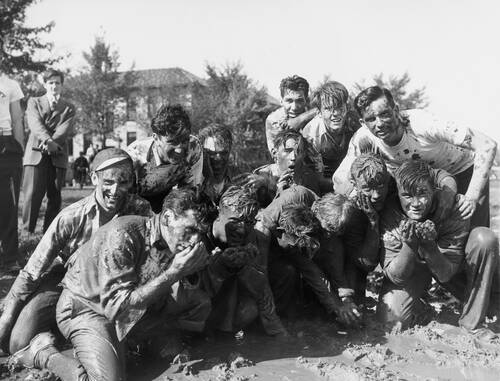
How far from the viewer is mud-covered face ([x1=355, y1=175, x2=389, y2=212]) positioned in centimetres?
380

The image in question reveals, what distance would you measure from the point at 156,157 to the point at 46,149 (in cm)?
256

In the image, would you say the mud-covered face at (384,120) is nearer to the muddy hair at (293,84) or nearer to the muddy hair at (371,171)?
the muddy hair at (371,171)

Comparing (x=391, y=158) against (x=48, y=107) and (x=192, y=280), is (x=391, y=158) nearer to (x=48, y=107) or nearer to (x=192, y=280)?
(x=192, y=280)

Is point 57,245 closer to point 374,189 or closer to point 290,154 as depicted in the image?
point 290,154

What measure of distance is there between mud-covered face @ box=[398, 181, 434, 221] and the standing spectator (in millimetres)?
4394

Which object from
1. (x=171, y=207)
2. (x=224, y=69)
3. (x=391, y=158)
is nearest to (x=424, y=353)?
(x=391, y=158)

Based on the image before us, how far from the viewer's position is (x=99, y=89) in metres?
32.9

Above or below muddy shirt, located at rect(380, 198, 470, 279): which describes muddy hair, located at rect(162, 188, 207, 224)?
above

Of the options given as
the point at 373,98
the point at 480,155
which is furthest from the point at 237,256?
the point at 480,155

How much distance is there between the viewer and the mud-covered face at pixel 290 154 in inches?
174

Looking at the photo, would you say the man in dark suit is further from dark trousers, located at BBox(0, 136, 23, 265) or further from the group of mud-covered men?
the group of mud-covered men

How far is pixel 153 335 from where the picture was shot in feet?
11.3

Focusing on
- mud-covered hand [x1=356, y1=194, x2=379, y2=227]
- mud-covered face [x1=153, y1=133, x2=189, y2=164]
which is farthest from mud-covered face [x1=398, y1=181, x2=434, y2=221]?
mud-covered face [x1=153, y1=133, x2=189, y2=164]

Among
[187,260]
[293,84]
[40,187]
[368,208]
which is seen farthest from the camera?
[40,187]
